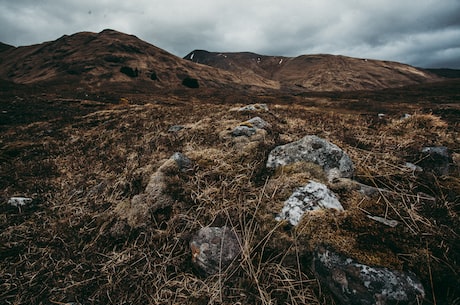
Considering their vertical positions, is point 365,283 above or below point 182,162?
below

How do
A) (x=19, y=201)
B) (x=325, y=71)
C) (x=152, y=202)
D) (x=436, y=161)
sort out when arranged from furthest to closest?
(x=325, y=71)
(x=19, y=201)
(x=436, y=161)
(x=152, y=202)

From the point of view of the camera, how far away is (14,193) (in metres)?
4.94

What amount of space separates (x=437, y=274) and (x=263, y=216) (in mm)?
1649

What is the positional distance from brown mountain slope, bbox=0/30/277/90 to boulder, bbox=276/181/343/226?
183ft

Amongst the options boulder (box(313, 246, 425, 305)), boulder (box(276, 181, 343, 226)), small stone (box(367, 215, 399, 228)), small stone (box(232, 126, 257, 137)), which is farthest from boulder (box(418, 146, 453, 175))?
small stone (box(232, 126, 257, 137))

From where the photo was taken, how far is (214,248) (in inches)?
105

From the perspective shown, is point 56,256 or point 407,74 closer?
point 56,256

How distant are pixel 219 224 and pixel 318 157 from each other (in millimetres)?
1902

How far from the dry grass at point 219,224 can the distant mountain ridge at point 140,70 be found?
44154mm

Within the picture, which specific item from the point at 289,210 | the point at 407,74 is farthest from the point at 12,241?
the point at 407,74

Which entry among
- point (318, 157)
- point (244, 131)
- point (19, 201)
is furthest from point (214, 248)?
point (19, 201)

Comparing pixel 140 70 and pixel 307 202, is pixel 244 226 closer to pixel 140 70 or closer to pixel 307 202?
A: pixel 307 202

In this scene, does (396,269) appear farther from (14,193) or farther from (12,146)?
(12,146)

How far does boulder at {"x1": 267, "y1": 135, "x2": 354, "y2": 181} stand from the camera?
362cm
